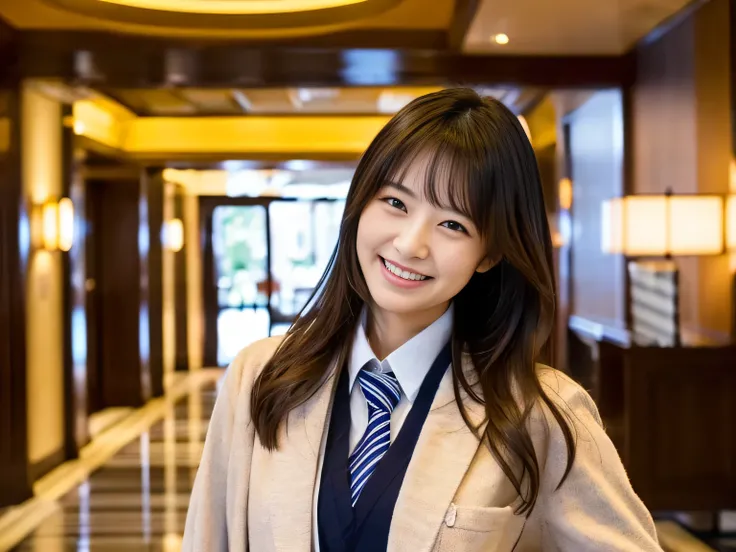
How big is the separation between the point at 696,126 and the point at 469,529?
4.31 meters

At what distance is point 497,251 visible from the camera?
113 centimetres

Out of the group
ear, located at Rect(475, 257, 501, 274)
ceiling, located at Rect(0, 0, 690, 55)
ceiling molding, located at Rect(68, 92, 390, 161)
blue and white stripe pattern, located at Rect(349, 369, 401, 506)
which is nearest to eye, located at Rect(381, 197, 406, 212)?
ear, located at Rect(475, 257, 501, 274)

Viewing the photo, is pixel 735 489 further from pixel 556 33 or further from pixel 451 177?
pixel 451 177

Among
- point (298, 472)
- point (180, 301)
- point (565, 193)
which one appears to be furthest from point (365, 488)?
point (180, 301)

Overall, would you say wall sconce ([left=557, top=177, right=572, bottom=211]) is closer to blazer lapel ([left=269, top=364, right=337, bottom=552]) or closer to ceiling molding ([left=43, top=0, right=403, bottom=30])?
ceiling molding ([left=43, top=0, right=403, bottom=30])

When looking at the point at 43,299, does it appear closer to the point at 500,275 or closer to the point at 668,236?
the point at 668,236

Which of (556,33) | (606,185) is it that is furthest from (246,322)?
(556,33)

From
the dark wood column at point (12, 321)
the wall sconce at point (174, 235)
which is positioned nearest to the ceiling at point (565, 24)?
the dark wood column at point (12, 321)

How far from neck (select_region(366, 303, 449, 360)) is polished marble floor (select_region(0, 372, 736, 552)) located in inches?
143

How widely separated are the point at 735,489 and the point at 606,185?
2769mm

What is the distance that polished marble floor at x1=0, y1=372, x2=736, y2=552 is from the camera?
468cm

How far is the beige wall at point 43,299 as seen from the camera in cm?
610

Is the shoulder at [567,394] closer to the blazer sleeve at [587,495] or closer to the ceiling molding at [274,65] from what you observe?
the blazer sleeve at [587,495]

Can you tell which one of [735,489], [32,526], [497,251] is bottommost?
[32,526]
